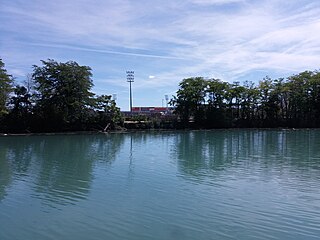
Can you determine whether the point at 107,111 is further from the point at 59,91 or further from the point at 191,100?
the point at 191,100

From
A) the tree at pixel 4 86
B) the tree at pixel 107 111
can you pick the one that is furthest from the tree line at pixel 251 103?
the tree at pixel 4 86

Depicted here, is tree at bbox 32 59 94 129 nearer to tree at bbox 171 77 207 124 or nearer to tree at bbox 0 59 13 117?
tree at bbox 0 59 13 117

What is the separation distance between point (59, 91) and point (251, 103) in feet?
131

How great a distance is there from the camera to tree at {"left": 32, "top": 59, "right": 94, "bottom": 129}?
60250mm

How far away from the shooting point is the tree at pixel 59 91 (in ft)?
198

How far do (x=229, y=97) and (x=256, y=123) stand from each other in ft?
27.4

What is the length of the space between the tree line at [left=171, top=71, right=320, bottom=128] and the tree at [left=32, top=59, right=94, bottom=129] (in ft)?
72.7

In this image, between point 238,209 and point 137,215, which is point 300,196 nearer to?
point 238,209


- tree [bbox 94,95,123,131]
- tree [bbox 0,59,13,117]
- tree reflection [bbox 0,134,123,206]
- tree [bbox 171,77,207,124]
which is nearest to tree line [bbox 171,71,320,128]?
tree [bbox 171,77,207,124]

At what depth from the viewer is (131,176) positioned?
60.4 feet

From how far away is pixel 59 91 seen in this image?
199 feet

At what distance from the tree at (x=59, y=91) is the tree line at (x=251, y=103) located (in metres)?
22.2

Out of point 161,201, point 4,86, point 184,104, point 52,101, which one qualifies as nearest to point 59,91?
point 52,101

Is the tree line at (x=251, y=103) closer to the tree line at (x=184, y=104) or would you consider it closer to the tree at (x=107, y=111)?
the tree line at (x=184, y=104)
